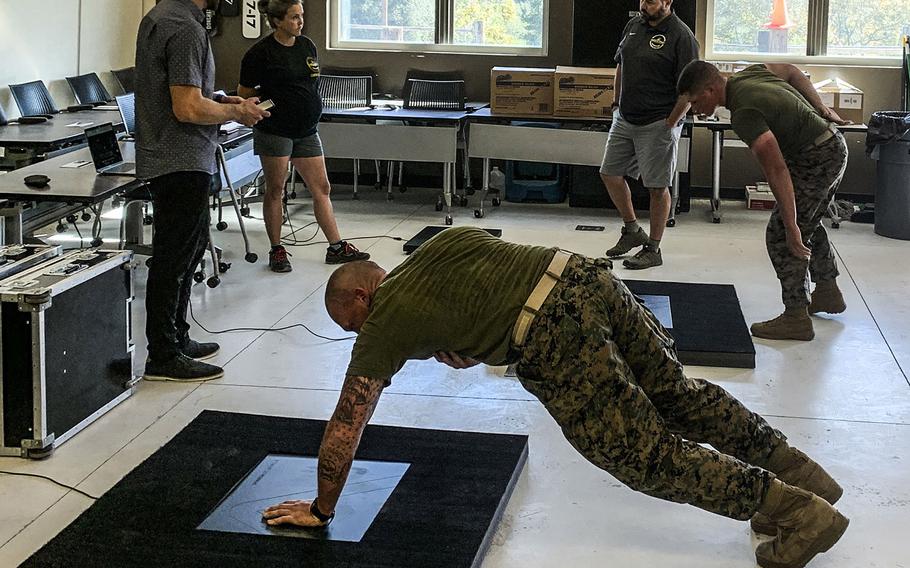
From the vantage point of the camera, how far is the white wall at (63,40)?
306 inches

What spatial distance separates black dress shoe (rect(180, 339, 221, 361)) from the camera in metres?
4.90

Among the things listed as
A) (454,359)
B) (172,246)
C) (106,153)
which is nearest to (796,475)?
(454,359)

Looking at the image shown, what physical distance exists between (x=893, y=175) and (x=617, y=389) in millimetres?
5497

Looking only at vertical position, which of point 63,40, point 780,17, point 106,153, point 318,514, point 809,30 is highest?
point 780,17

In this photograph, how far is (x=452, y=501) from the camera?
3.34m

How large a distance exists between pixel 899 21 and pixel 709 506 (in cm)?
708

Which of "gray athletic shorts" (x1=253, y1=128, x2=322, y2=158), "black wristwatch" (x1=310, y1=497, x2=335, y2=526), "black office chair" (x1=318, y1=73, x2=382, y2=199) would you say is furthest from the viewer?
"black office chair" (x1=318, y1=73, x2=382, y2=199)

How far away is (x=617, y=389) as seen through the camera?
278 cm

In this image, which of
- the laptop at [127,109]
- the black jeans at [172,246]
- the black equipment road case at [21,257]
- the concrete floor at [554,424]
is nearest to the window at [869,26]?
the concrete floor at [554,424]

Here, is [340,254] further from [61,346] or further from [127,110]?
[61,346]

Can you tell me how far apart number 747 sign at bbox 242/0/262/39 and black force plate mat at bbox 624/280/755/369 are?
195 inches

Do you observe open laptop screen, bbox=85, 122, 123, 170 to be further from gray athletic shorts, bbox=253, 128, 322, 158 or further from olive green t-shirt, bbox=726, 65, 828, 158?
olive green t-shirt, bbox=726, 65, 828, 158

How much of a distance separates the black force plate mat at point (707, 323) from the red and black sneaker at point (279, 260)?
1919 mm

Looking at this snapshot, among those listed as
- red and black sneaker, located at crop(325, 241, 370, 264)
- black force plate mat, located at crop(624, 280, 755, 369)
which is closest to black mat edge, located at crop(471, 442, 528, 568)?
black force plate mat, located at crop(624, 280, 755, 369)
